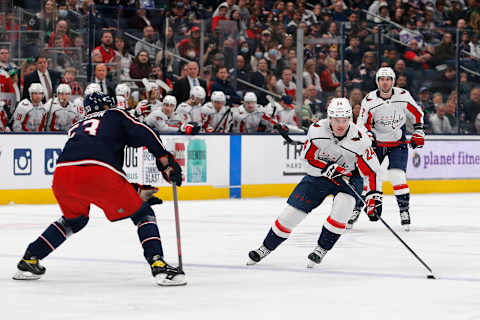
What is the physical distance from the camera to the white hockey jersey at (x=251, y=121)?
572 inches

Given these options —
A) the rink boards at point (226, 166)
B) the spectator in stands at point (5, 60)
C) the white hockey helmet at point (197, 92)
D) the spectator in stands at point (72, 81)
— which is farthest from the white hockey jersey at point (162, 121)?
the spectator in stands at point (5, 60)

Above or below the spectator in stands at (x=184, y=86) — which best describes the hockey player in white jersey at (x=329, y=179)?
below

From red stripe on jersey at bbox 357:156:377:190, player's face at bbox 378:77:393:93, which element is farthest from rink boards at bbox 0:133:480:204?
red stripe on jersey at bbox 357:156:377:190

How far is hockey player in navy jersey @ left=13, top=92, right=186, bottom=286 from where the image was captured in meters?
5.80

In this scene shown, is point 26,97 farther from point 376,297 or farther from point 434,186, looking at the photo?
point 376,297

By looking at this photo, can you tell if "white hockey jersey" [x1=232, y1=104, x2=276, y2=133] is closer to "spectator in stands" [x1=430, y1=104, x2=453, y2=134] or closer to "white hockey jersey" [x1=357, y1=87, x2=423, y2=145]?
"spectator in stands" [x1=430, y1=104, x2=453, y2=134]

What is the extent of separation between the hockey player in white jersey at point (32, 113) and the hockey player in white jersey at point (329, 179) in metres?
6.44

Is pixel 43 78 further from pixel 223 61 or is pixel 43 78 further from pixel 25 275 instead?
pixel 25 275

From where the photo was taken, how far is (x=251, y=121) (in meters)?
14.6

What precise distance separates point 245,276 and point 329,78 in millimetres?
8774

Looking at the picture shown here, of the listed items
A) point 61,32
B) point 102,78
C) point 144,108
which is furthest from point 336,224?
point 61,32

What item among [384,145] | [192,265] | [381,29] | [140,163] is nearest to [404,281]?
[192,265]

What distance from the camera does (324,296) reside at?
5.55m

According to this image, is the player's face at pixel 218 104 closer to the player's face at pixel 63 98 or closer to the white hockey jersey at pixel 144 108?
the white hockey jersey at pixel 144 108
